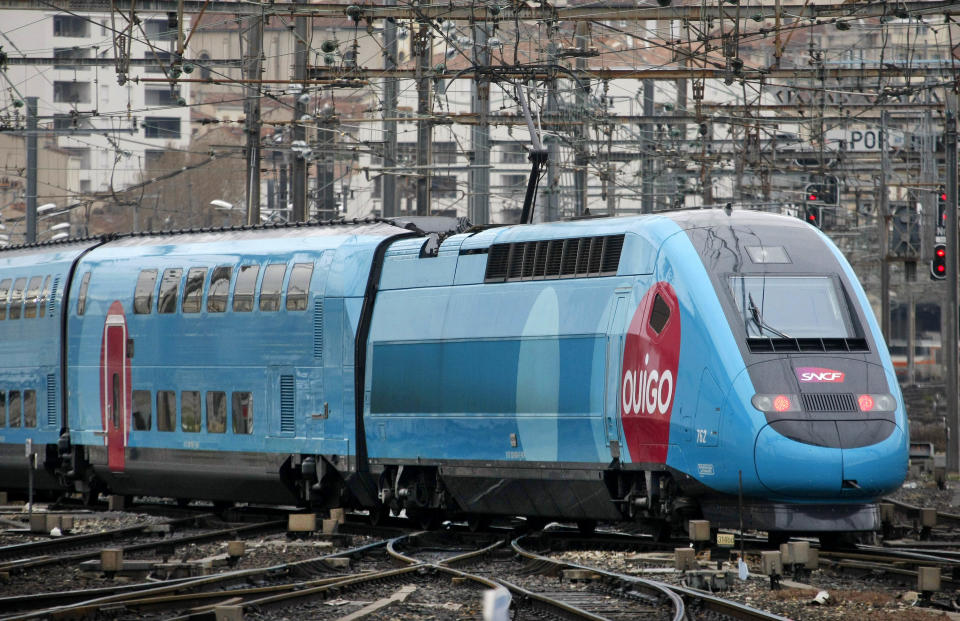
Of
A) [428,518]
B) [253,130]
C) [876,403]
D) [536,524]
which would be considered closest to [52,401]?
[253,130]

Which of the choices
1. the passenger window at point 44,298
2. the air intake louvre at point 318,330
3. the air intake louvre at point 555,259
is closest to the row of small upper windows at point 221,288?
the air intake louvre at point 318,330

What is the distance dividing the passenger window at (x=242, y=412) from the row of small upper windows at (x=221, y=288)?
1.12 m

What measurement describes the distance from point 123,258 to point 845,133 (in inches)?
878

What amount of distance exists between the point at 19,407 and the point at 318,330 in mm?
7494

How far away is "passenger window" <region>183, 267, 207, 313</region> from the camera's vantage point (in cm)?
2134

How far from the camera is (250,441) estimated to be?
→ 20531 mm

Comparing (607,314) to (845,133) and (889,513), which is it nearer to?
(889,513)

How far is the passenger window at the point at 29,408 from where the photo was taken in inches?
963

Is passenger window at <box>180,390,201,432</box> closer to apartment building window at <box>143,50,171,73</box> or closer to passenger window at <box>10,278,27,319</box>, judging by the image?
apartment building window at <box>143,50,171,73</box>

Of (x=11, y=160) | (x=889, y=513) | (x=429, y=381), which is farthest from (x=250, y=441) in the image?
(x=11, y=160)

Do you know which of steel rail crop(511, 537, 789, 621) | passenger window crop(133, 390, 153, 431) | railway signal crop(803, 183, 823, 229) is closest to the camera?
steel rail crop(511, 537, 789, 621)

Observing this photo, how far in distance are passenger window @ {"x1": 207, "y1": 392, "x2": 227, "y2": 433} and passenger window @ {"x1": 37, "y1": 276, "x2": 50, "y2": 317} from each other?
4494 millimetres

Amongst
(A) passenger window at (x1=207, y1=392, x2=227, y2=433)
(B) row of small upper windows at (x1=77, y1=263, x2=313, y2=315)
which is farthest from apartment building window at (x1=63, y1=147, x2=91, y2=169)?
(A) passenger window at (x1=207, y1=392, x2=227, y2=433)

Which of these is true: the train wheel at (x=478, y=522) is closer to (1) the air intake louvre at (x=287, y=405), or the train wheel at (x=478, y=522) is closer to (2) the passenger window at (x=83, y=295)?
(1) the air intake louvre at (x=287, y=405)
